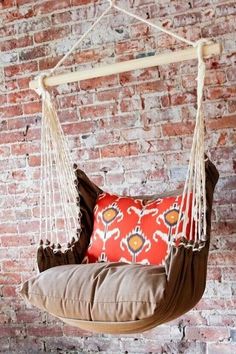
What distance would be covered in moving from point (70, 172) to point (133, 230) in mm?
437

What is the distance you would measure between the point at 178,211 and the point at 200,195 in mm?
156

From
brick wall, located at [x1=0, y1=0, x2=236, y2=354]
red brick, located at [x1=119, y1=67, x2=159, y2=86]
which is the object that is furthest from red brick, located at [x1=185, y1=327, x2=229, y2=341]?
red brick, located at [x1=119, y1=67, x2=159, y2=86]

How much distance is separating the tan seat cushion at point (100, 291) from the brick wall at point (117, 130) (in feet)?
2.48

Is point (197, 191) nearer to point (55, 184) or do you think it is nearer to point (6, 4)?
point (55, 184)

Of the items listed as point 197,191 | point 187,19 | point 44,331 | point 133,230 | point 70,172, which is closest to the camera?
point 197,191

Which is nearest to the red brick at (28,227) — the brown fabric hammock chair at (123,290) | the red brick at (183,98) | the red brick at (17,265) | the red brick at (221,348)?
the red brick at (17,265)

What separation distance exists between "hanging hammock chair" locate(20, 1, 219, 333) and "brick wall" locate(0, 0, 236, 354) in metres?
0.31

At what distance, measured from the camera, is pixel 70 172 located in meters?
2.63

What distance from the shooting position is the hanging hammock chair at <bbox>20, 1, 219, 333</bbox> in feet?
6.66

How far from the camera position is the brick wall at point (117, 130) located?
2.72m

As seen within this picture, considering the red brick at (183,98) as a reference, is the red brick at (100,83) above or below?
above

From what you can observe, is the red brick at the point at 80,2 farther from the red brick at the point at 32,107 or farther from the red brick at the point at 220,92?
the red brick at the point at 220,92

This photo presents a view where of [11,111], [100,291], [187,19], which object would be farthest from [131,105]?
[100,291]

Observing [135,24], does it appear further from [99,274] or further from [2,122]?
[99,274]
